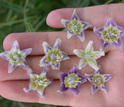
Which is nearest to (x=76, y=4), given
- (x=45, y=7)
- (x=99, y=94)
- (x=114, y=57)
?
(x=45, y=7)

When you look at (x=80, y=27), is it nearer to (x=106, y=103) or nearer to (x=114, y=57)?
(x=114, y=57)

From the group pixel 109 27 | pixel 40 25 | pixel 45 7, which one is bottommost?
pixel 109 27

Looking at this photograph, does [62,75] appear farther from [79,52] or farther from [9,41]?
[9,41]

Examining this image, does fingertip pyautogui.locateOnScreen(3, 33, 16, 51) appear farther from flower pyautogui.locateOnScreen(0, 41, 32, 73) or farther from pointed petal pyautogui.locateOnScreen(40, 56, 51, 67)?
pointed petal pyautogui.locateOnScreen(40, 56, 51, 67)

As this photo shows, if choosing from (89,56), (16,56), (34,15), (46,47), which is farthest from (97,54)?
(34,15)

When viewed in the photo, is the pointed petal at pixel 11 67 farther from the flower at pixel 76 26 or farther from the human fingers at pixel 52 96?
the flower at pixel 76 26

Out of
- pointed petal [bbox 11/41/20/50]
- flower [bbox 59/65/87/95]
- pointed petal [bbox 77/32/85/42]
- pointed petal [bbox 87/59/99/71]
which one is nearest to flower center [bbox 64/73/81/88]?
flower [bbox 59/65/87/95]

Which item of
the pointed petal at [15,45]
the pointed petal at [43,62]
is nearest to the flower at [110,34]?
the pointed petal at [43,62]
